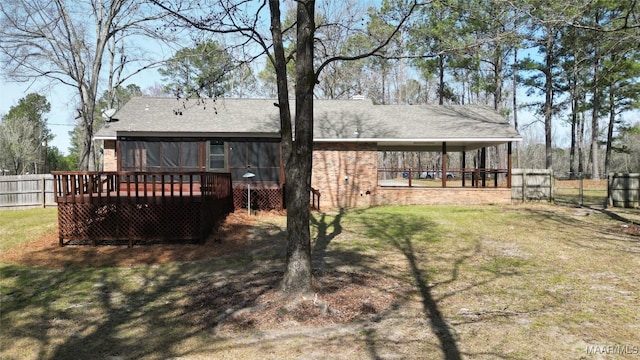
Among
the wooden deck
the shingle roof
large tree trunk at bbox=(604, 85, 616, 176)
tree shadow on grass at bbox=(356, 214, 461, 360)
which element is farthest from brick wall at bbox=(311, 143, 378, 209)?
large tree trunk at bbox=(604, 85, 616, 176)

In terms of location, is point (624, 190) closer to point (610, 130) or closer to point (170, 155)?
point (170, 155)

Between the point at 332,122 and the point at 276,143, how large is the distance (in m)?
3.16

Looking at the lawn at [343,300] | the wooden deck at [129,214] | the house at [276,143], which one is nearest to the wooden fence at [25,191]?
the house at [276,143]

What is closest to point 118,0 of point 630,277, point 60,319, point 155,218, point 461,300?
point 155,218

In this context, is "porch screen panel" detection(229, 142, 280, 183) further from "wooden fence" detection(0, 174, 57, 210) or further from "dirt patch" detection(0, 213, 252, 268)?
"wooden fence" detection(0, 174, 57, 210)

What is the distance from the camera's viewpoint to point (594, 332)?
14.7 ft

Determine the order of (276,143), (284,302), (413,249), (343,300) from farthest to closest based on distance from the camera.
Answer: (276,143)
(413,249)
(343,300)
(284,302)

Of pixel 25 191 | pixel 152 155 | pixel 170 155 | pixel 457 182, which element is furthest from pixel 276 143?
pixel 457 182

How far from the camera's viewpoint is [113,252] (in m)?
8.67

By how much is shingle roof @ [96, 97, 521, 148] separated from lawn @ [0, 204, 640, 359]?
6.68 metres

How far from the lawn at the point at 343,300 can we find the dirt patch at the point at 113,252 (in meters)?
0.06

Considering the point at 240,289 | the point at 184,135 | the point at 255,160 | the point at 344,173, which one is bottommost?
the point at 240,289

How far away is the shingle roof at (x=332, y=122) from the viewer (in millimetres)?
16000

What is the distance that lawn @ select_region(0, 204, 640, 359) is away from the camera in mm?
4207
